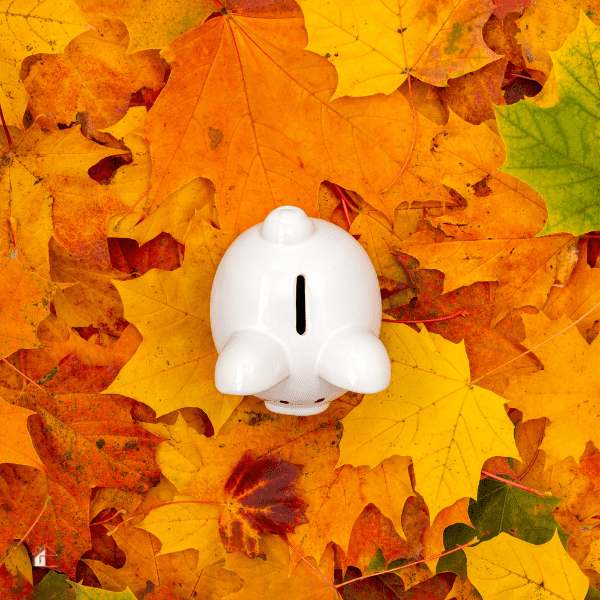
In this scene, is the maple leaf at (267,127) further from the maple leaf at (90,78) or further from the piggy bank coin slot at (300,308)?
the piggy bank coin slot at (300,308)

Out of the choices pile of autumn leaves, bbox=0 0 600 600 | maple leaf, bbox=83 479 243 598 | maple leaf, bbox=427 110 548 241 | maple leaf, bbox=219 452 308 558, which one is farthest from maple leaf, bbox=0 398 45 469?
maple leaf, bbox=427 110 548 241

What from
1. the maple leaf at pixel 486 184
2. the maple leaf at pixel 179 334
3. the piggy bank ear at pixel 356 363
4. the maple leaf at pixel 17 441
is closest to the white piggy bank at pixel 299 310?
the piggy bank ear at pixel 356 363

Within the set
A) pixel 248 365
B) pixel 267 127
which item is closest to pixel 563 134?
pixel 267 127

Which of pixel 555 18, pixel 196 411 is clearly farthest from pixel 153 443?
pixel 555 18

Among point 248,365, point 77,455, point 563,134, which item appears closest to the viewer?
point 248,365

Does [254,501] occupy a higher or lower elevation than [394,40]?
lower

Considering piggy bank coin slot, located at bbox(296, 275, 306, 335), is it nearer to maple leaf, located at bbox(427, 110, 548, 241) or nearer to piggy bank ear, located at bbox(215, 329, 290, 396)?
piggy bank ear, located at bbox(215, 329, 290, 396)

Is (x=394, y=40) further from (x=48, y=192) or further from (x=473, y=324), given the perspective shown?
(x=48, y=192)
